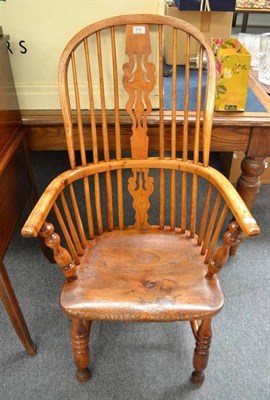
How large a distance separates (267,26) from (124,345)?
19.8ft

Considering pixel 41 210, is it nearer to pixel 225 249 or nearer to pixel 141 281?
pixel 141 281

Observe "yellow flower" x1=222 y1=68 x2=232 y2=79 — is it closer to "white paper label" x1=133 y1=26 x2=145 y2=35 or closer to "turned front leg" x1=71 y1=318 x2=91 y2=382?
"white paper label" x1=133 y1=26 x2=145 y2=35

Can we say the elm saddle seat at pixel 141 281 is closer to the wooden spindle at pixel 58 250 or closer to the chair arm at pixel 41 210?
the wooden spindle at pixel 58 250

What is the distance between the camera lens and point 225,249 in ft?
2.97

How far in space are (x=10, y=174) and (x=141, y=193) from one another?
454mm

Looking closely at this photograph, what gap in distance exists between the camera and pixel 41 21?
3.71 ft

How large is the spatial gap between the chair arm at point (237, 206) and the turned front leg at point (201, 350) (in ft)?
1.14

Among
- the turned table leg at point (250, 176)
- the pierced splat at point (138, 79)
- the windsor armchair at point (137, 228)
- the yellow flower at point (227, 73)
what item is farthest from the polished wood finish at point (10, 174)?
the turned table leg at point (250, 176)

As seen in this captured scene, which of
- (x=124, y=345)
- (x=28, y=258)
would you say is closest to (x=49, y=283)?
(x=28, y=258)

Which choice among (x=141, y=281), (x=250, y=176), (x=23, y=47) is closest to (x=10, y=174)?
(x=23, y=47)

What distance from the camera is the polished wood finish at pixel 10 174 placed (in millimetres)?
1075

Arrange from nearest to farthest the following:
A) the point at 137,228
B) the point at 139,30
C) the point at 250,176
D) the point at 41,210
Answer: the point at 41,210 < the point at 139,30 < the point at 137,228 < the point at 250,176

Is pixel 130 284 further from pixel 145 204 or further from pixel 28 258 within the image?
pixel 28 258

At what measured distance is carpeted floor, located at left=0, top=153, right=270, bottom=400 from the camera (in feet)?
3.86
